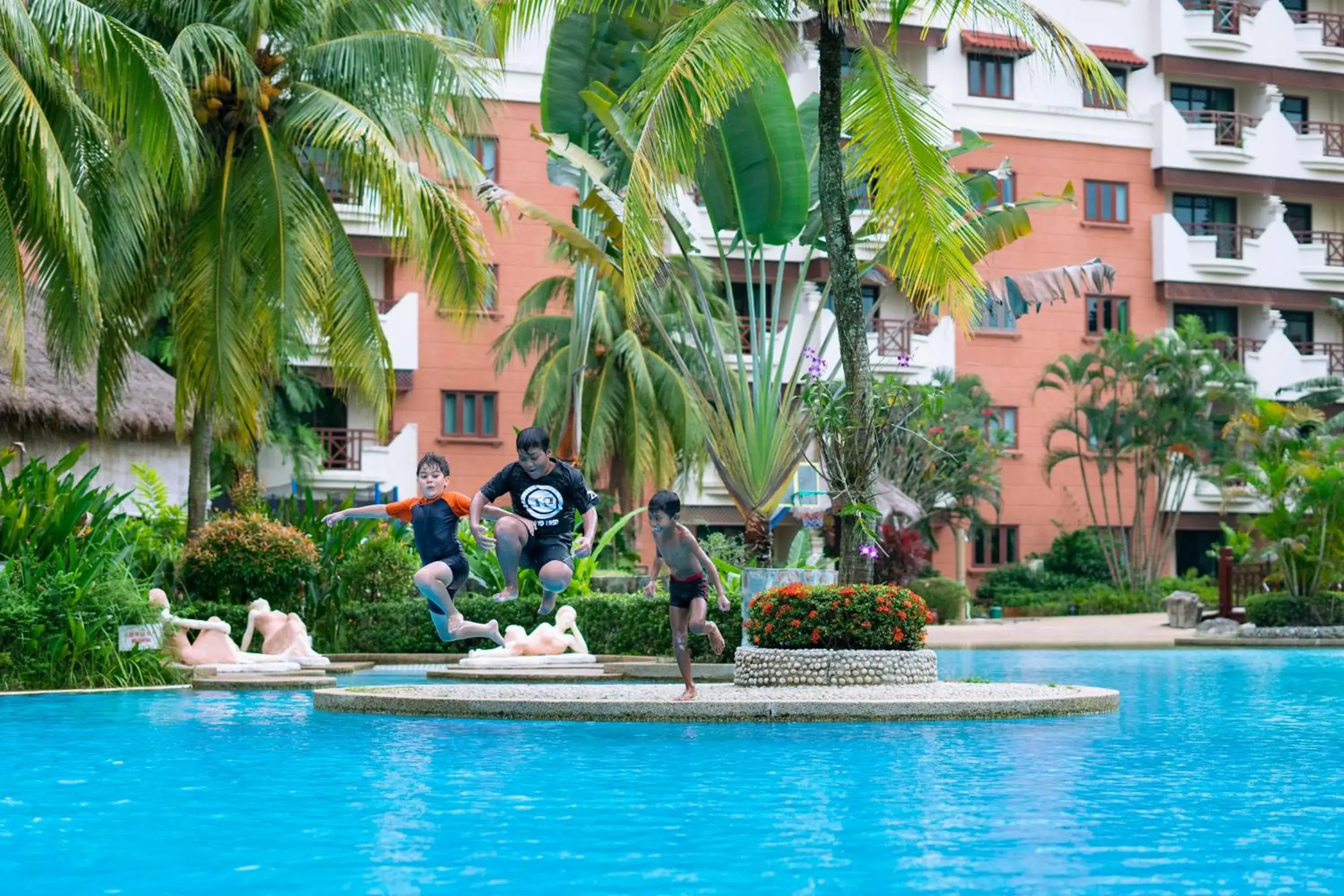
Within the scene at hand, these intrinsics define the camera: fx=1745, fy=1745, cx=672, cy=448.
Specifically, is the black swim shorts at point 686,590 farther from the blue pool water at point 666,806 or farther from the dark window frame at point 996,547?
the dark window frame at point 996,547

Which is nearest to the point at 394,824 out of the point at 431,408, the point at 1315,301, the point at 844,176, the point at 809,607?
the point at 809,607

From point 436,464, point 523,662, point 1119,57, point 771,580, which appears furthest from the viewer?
point 1119,57

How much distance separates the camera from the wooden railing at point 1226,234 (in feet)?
171

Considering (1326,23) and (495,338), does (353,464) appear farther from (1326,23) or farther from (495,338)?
(1326,23)

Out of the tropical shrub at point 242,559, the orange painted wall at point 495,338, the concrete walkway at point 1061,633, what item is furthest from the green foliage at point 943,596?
the tropical shrub at point 242,559

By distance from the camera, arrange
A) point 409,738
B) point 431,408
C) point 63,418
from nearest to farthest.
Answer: point 409,738, point 63,418, point 431,408

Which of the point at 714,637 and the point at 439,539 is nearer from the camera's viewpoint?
the point at 439,539

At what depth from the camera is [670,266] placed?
827 inches

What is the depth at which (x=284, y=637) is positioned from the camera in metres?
21.9

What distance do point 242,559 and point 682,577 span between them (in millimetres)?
10356

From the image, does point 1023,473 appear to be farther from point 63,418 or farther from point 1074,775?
point 1074,775

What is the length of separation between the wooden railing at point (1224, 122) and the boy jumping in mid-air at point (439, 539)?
43.2m

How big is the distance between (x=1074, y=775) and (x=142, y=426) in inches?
887

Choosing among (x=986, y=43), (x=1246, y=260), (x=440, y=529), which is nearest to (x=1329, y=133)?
(x=1246, y=260)
